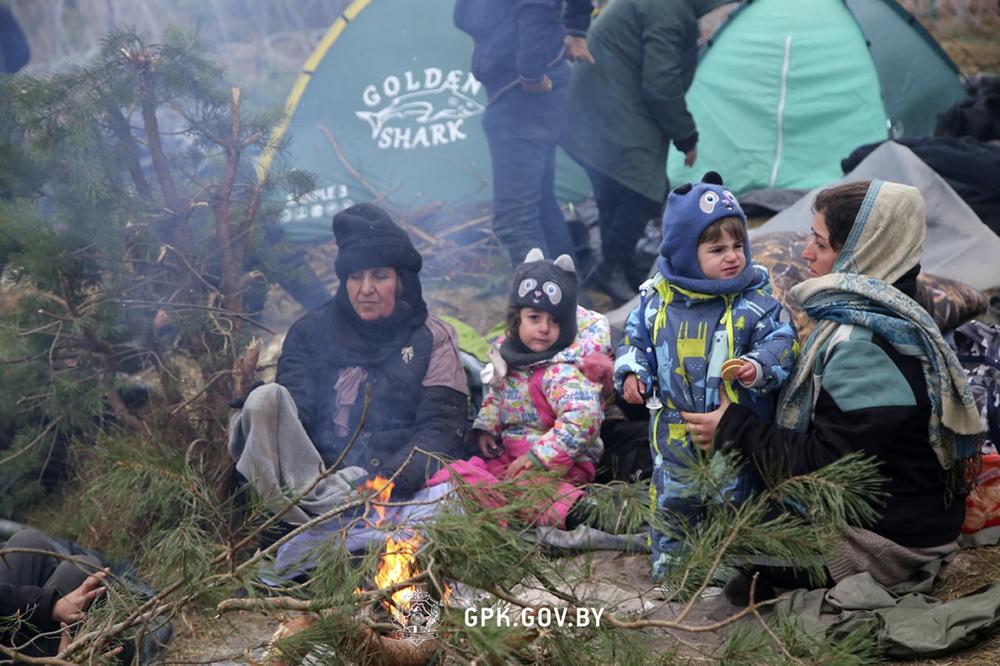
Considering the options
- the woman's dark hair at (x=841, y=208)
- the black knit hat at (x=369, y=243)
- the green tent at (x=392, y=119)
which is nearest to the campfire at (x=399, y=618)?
the woman's dark hair at (x=841, y=208)

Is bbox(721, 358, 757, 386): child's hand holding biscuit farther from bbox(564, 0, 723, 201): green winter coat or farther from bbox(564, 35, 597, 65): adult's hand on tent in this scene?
bbox(564, 35, 597, 65): adult's hand on tent

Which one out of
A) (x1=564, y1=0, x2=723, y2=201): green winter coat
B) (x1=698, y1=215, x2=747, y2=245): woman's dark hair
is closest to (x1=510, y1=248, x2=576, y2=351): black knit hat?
(x1=698, y1=215, x2=747, y2=245): woman's dark hair

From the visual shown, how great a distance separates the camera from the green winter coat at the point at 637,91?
5.56 m

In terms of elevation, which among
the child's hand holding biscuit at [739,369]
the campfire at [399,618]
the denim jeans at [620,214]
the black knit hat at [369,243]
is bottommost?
the denim jeans at [620,214]

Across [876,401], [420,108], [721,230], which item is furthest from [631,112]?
[876,401]

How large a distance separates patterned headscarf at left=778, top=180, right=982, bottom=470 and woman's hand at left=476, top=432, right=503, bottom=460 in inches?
48.6

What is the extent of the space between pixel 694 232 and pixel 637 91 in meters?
2.65

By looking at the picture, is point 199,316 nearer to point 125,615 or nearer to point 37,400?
point 37,400

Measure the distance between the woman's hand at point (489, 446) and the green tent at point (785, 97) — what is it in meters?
3.36

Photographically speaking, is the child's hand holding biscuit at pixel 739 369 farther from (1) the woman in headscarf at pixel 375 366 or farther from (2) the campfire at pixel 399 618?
(1) the woman in headscarf at pixel 375 366

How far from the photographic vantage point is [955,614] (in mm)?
2881

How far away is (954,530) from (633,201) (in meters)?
3.08

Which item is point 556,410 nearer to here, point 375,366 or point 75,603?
point 375,366

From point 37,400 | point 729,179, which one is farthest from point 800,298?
point 729,179
